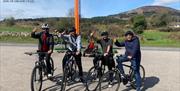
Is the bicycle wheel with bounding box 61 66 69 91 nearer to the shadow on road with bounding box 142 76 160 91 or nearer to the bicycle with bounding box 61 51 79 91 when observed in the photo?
the bicycle with bounding box 61 51 79 91

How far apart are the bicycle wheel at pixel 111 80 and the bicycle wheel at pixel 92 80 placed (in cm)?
17

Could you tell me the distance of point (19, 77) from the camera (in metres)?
11.3

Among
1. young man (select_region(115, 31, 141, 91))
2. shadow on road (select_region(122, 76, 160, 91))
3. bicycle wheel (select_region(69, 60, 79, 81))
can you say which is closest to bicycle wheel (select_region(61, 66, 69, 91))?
bicycle wheel (select_region(69, 60, 79, 81))

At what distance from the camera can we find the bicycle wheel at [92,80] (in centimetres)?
921

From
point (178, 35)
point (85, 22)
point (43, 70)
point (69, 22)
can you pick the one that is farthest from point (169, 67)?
point (178, 35)

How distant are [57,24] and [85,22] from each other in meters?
4.17

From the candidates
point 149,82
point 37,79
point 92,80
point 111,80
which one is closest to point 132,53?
point 111,80

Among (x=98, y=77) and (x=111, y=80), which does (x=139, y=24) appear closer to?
(x=111, y=80)

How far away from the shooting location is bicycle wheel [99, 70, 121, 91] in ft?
29.7

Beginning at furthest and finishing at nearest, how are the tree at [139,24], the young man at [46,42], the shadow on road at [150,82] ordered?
the tree at [139,24] < the shadow on road at [150,82] < the young man at [46,42]

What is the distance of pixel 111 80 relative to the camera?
30.3 feet

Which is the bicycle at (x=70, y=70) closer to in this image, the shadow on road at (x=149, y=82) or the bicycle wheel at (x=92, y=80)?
the bicycle wheel at (x=92, y=80)

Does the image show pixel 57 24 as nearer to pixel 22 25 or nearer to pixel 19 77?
pixel 22 25

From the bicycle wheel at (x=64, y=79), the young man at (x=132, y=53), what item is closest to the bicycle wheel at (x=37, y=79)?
the bicycle wheel at (x=64, y=79)
